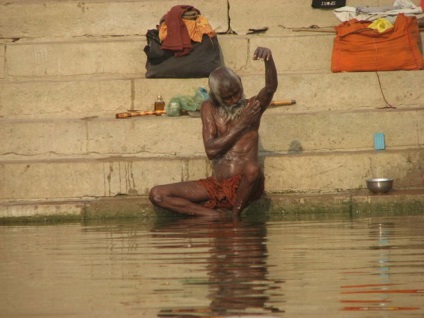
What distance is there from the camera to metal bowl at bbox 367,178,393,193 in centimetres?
1213

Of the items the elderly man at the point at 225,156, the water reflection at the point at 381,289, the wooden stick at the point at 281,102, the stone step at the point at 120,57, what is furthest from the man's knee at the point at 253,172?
the water reflection at the point at 381,289

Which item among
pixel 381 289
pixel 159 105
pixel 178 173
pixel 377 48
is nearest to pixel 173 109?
pixel 159 105

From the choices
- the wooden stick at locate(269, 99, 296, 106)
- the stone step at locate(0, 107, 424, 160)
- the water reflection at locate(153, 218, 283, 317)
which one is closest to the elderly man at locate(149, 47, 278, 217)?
the water reflection at locate(153, 218, 283, 317)

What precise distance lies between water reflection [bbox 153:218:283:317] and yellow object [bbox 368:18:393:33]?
11.8 ft

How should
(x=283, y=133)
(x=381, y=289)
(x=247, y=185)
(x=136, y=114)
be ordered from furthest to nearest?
(x=136, y=114)
(x=283, y=133)
(x=247, y=185)
(x=381, y=289)

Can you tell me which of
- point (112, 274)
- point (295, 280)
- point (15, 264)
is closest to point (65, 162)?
point (15, 264)

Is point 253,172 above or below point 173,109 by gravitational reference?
below

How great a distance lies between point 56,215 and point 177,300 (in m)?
5.95

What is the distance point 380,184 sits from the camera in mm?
12133

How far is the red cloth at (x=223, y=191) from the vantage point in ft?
Result: 39.8

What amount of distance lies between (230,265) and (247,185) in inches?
158

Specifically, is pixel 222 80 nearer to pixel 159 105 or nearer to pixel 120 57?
pixel 159 105

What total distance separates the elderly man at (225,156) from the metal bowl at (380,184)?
106cm

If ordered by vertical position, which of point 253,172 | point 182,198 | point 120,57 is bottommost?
point 182,198
